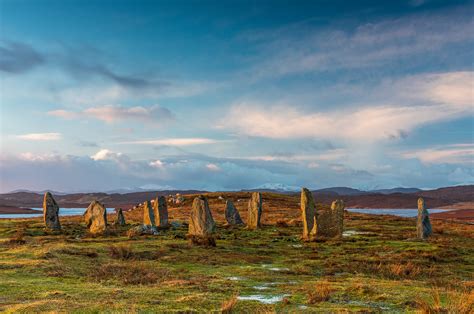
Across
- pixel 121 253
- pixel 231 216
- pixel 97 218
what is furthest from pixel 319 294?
pixel 231 216

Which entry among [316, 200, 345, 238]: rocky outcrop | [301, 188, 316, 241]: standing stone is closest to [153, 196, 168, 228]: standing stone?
[301, 188, 316, 241]: standing stone

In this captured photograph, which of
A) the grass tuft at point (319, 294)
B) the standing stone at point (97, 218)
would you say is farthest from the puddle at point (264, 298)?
the standing stone at point (97, 218)

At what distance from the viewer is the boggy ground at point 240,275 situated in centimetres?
1392

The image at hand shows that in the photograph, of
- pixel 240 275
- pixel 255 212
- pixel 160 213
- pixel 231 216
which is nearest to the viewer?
pixel 240 275

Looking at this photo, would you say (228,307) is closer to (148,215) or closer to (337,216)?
(337,216)

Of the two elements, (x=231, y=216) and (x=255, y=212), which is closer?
Answer: (x=255, y=212)

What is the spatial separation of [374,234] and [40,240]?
26.4 m

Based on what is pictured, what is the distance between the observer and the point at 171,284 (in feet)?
57.0

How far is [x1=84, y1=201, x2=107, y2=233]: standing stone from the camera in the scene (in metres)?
39.5

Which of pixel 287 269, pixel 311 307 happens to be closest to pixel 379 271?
pixel 287 269

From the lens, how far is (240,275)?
66.5 feet

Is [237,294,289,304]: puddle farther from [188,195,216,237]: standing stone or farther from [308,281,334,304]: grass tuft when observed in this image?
[188,195,216,237]: standing stone

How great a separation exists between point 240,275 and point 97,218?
78.0 ft

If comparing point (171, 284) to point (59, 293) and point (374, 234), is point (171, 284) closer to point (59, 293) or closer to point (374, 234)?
point (59, 293)
